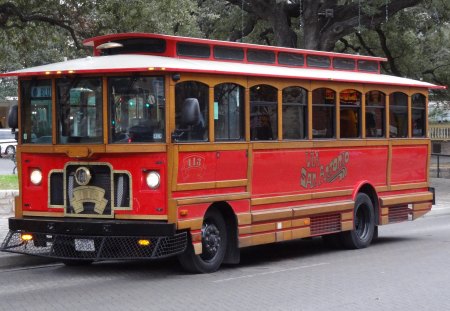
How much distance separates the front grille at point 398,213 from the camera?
634 inches

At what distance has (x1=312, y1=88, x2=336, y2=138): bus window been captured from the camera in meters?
14.1

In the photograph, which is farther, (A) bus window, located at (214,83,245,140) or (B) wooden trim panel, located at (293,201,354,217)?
(B) wooden trim panel, located at (293,201,354,217)

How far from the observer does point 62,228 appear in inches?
452

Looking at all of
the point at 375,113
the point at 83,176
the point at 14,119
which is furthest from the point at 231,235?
the point at 375,113

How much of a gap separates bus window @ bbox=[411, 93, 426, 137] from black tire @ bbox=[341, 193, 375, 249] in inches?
85.0

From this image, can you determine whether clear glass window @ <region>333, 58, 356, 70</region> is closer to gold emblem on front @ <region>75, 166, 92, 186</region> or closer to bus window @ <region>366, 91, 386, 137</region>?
bus window @ <region>366, 91, 386, 137</region>

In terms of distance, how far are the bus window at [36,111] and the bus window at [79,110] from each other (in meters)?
0.19

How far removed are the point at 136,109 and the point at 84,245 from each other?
6.31 ft

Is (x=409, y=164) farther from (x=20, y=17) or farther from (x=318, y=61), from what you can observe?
(x=20, y=17)

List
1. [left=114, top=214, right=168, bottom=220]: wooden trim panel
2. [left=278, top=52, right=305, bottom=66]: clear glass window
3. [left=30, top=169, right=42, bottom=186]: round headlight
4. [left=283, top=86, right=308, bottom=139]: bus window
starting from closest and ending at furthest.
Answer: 1. [left=114, top=214, right=168, bottom=220]: wooden trim panel
2. [left=30, top=169, right=42, bottom=186]: round headlight
3. [left=283, top=86, right=308, bottom=139]: bus window
4. [left=278, top=52, right=305, bottom=66]: clear glass window

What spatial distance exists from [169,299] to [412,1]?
62.3 feet

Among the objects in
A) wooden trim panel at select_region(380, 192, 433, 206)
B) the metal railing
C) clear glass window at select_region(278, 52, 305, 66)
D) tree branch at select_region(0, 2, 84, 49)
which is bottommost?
wooden trim panel at select_region(380, 192, 433, 206)

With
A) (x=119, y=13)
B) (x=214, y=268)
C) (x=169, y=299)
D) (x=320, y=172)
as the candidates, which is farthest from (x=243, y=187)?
(x=119, y=13)

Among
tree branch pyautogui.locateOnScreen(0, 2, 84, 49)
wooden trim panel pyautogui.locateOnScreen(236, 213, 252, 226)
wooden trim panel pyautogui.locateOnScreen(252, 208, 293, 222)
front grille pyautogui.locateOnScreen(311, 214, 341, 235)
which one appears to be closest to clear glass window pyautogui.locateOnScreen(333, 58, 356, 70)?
front grille pyautogui.locateOnScreen(311, 214, 341, 235)
